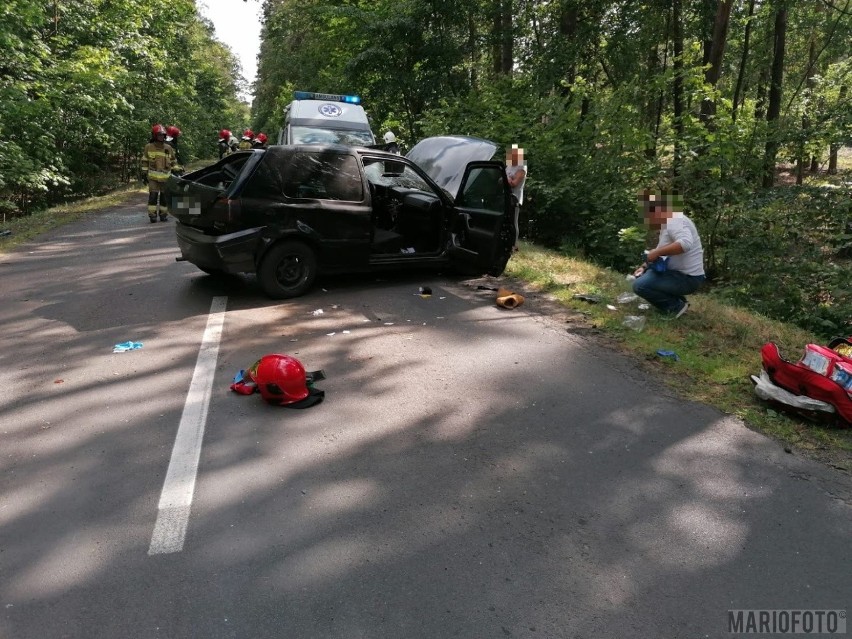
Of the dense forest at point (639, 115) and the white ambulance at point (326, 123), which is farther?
the white ambulance at point (326, 123)

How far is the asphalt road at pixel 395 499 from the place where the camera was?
2.54 metres

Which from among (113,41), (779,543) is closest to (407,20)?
(113,41)

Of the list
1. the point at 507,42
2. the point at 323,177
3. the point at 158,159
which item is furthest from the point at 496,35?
the point at 323,177

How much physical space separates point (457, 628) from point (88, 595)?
5.27 ft

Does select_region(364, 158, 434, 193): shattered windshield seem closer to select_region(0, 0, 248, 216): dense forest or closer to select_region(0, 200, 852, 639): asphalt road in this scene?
select_region(0, 200, 852, 639): asphalt road

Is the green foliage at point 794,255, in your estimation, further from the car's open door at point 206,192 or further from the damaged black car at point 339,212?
the car's open door at point 206,192

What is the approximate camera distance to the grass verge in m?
4.11

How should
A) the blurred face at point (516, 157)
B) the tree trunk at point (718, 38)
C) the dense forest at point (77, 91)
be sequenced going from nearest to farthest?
the blurred face at point (516, 157), the dense forest at point (77, 91), the tree trunk at point (718, 38)

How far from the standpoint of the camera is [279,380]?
4336mm

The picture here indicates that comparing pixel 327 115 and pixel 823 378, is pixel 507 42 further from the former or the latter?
pixel 823 378

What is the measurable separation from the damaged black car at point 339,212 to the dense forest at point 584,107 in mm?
2597

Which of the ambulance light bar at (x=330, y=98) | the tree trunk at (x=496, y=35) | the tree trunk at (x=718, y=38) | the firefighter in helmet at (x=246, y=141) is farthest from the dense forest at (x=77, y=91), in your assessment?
the tree trunk at (x=718, y=38)

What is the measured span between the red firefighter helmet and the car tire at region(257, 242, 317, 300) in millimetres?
2583

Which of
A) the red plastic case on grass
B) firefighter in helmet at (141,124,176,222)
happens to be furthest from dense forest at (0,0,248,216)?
the red plastic case on grass
